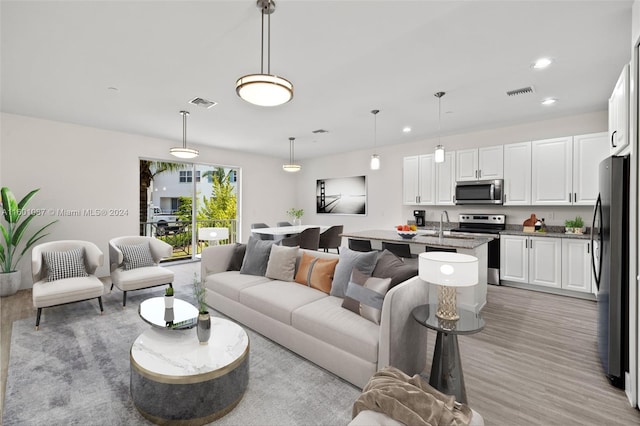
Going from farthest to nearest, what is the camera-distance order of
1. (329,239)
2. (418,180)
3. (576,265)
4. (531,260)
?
(329,239) < (418,180) < (531,260) < (576,265)

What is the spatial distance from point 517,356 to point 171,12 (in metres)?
4.00

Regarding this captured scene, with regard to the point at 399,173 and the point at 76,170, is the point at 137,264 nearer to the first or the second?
the point at 76,170

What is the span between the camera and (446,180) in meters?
5.62

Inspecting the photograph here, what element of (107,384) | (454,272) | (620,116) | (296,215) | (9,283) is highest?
(620,116)

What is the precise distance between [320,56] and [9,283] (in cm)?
536

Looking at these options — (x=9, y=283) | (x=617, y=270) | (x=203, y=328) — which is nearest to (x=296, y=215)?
(x=9, y=283)

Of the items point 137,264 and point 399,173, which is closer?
point 137,264

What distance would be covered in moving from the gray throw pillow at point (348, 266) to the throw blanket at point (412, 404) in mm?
1196

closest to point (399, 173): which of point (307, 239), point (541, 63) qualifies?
point (307, 239)

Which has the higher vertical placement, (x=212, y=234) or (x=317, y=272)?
(x=212, y=234)

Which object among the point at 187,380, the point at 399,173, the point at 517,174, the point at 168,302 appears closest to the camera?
the point at 187,380

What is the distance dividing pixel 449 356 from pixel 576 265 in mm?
3613

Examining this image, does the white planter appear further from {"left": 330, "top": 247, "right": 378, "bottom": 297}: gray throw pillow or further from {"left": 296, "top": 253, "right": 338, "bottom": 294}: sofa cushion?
{"left": 330, "top": 247, "right": 378, "bottom": 297}: gray throw pillow

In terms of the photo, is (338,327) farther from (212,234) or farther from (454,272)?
(212,234)
